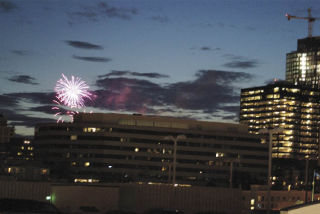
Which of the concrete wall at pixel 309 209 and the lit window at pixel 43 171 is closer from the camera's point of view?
the concrete wall at pixel 309 209

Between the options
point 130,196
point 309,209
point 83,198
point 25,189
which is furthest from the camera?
point 130,196

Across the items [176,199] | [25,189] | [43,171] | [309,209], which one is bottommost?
[176,199]

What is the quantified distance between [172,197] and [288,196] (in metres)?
70.3

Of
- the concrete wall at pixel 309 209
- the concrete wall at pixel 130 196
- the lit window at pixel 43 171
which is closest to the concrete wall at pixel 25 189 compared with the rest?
the concrete wall at pixel 130 196

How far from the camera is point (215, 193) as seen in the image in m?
77.1

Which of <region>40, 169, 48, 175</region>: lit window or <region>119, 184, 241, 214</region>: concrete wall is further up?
<region>40, 169, 48, 175</region>: lit window

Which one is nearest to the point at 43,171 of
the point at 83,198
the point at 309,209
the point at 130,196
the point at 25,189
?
the point at 130,196

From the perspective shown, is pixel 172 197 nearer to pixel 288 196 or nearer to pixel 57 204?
pixel 57 204

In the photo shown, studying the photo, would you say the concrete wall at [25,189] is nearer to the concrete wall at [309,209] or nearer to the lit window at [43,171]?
the concrete wall at [309,209]

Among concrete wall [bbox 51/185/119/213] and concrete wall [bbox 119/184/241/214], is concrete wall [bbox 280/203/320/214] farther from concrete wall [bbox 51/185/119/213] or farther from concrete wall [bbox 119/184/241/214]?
concrete wall [bbox 119/184/241/214]

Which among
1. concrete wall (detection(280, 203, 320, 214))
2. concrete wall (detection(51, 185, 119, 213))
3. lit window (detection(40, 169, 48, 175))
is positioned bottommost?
concrete wall (detection(51, 185, 119, 213))

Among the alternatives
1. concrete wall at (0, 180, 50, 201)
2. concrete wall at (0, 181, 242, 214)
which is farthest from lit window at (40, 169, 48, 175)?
concrete wall at (0, 180, 50, 201)

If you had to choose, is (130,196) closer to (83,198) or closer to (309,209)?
(83,198)

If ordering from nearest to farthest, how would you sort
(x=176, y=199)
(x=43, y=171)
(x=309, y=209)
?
(x=309, y=209) < (x=176, y=199) < (x=43, y=171)
